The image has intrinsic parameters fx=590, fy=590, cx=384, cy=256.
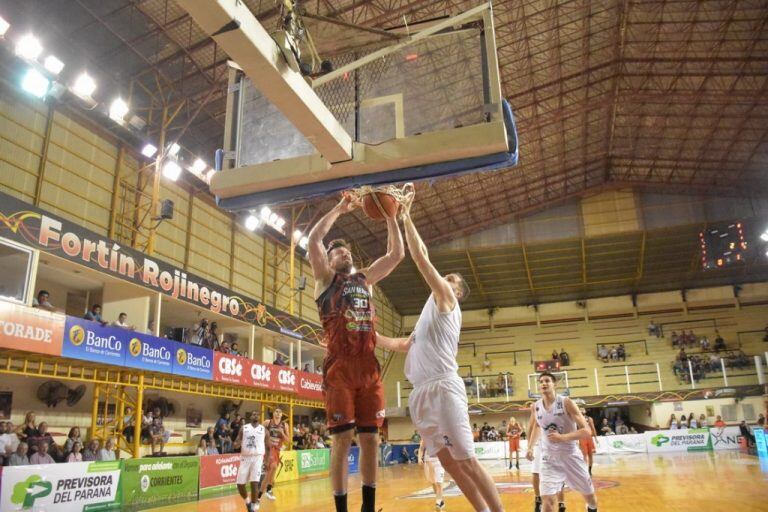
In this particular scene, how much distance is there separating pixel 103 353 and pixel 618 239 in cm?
2793

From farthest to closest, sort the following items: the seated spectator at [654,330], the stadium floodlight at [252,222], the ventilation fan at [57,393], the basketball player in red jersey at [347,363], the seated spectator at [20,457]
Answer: the seated spectator at [654,330] → the stadium floodlight at [252,222] → the ventilation fan at [57,393] → the seated spectator at [20,457] → the basketball player in red jersey at [347,363]

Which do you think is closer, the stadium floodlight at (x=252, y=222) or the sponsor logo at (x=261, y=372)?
the sponsor logo at (x=261, y=372)

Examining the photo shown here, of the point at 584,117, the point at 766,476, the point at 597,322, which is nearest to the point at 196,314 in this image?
the point at 766,476

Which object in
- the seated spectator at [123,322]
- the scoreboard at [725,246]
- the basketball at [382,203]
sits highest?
the scoreboard at [725,246]

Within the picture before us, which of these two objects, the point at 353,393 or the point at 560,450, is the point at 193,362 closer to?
the point at 560,450

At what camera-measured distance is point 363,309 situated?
12.9ft

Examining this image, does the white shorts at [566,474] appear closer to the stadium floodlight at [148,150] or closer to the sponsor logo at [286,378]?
the sponsor logo at [286,378]

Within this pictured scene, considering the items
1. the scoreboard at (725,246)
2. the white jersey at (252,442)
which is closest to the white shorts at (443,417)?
the white jersey at (252,442)

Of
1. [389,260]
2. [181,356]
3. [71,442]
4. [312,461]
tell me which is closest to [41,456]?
[71,442]

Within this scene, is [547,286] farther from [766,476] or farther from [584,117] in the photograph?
[766,476]

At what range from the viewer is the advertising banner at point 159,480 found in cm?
1099

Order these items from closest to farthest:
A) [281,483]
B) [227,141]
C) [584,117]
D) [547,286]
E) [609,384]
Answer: [227,141] → [281,483] → [584,117] → [609,384] → [547,286]

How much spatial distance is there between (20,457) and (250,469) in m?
4.68

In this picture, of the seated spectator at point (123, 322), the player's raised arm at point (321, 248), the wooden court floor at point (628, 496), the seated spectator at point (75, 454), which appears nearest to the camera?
the player's raised arm at point (321, 248)
